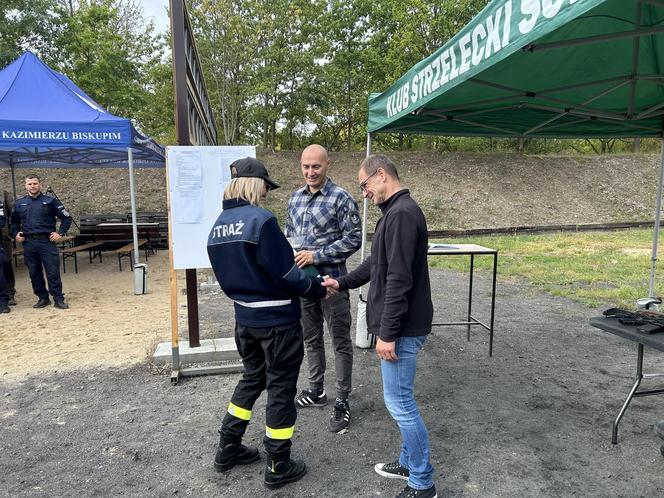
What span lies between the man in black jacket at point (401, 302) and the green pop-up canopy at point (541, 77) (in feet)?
2.89

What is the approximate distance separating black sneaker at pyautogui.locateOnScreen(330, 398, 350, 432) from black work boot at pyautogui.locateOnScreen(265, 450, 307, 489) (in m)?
0.56

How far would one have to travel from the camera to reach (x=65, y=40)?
1575 cm

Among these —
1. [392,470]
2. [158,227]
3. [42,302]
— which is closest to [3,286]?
[42,302]

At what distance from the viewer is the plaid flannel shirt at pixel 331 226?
311 centimetres

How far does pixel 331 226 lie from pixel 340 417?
4.20 feet

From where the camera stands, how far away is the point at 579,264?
9312 millimetres

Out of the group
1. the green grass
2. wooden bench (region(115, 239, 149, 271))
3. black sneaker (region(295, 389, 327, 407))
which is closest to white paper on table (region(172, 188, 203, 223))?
black sneaker (region(295, 389, 327, 407))

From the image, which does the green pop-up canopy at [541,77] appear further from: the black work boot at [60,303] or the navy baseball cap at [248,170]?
the black work boot at [60,303]

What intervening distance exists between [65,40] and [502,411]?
59.1ft

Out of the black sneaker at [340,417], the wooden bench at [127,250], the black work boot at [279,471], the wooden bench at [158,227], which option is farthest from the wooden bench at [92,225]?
the black work boot at [279,471]

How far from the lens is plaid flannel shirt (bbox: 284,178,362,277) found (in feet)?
10.2

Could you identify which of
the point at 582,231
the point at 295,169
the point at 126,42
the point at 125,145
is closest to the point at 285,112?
the point at 295,169

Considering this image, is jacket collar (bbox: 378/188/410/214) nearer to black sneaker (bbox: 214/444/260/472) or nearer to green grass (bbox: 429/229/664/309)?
black sneaker (bbox: 214/444/260/472)

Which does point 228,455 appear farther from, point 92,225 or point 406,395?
point 92,225
